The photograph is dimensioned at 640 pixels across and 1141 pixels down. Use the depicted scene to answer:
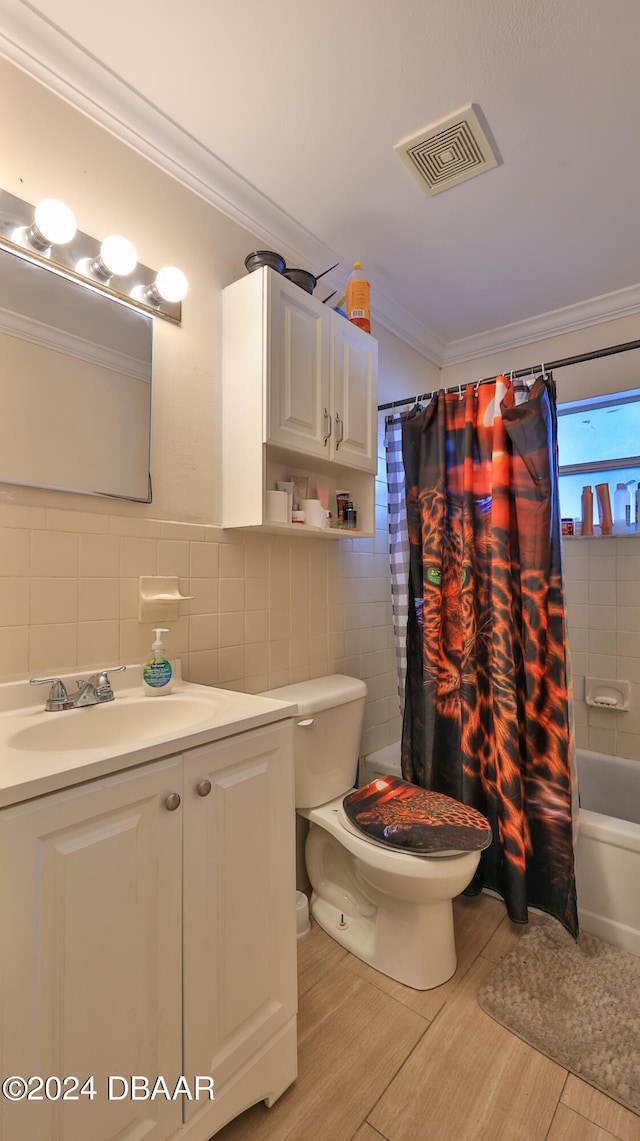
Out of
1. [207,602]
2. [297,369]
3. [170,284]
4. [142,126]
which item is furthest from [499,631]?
[142,126]

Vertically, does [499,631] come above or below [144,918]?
above

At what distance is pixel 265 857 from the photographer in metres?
1.11

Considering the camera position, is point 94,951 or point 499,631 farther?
point 499,631

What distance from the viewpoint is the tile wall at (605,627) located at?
2.33m

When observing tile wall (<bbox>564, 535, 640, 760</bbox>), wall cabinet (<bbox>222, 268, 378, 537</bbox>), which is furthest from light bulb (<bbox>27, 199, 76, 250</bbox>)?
tile wall (<bbox>564, 535, 640, 760</bbox>)

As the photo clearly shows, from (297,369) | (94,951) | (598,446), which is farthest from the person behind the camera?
(598,446)

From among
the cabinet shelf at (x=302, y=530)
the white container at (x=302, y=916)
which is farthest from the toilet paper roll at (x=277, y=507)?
the white container at (x=302, y=916)

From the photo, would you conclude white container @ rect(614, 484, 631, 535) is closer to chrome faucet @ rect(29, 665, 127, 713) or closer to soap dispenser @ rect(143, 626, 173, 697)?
soap dispenser @ rect(143, 626, 173, 697)

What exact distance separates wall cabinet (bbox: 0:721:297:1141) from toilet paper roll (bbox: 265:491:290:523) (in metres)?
0.66

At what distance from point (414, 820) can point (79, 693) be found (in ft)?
3.28

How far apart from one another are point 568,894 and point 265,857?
114 cm

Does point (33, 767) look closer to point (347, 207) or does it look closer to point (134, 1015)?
point (134, 1015)

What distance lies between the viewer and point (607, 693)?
240 cm

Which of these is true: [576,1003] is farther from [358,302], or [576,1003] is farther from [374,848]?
[358,302]
